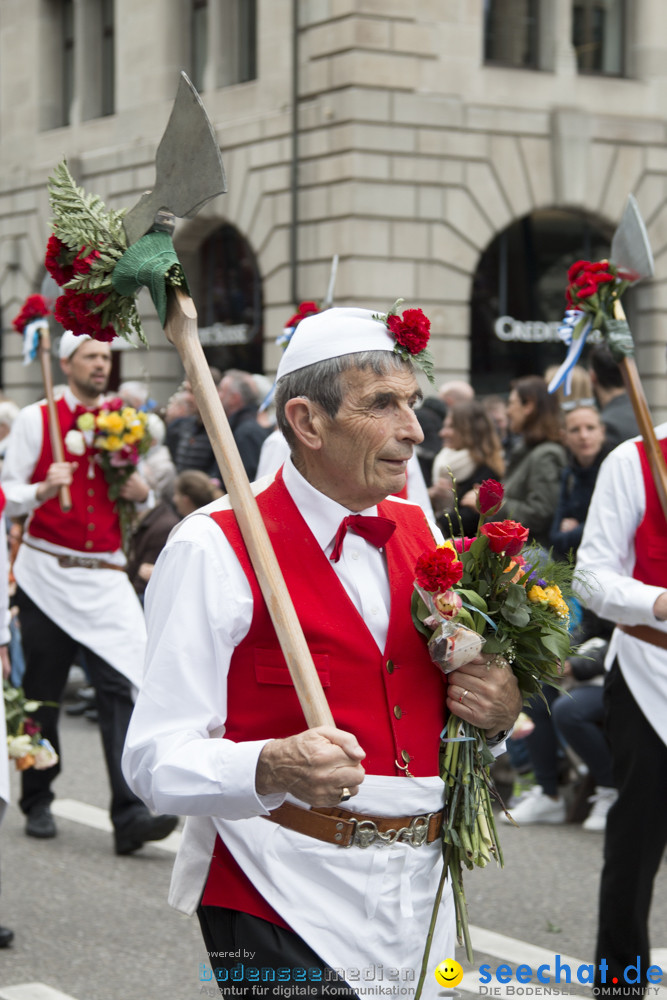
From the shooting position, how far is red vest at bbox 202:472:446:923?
2.80 metres

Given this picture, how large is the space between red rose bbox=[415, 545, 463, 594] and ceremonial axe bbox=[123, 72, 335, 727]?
0.28 m

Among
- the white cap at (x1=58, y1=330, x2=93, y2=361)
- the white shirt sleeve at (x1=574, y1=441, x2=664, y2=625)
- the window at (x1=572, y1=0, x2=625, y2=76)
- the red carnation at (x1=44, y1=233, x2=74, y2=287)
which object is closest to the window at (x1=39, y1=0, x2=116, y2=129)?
the window at (x1=572, y1=0, x2=625, y2=76)

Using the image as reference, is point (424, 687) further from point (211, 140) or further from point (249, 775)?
point (211, 140)

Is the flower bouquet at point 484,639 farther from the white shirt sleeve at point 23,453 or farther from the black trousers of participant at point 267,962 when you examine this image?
the white shirt sleeve at point 23,453

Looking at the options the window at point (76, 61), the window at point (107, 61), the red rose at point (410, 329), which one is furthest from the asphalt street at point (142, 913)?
the window at point (76, 61)

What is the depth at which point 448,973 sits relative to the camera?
9.90ft

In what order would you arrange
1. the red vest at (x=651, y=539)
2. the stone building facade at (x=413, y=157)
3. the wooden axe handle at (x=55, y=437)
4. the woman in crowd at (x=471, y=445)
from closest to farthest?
the red vest at (x=651, y=539) → the wooden axe handle at (x=55, y=437) → the woman in crowd at (x=471, y=445) → the stone building facade at (x=413, y=157)

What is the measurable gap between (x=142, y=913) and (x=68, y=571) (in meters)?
1.89

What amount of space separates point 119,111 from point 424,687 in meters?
20.1

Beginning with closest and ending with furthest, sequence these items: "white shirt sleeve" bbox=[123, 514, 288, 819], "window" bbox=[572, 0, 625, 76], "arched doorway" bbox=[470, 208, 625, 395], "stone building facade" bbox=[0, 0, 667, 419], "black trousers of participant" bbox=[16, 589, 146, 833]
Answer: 1. "white shirt sleeve" bbox=[123, 514, 288, 819]
2. "black trousers of participant" bbox=[16, 589, 146, 833]
3. "stone building facade" bbox=[0, 0, 667, 419]
4. "arched doorway" bbox=[470, 208, 625, 395]
5. "window" bbox=[572, 0, 625, 76]

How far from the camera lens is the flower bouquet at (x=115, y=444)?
23.1ft

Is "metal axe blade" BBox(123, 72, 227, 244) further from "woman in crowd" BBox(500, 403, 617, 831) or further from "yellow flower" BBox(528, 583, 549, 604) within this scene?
"woman in crowd" BBox(500, 403, 617, 831)

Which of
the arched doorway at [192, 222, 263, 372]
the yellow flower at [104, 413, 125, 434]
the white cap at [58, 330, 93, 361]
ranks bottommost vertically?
the yellow flower at [104, 413, 125, 434]

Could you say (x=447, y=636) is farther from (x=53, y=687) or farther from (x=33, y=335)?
(x=33, y=335)
